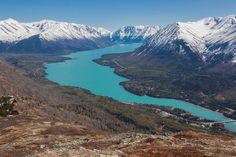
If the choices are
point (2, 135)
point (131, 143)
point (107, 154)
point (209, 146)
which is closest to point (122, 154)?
point (107, 154)

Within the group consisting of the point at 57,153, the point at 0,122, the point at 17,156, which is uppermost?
the point at 57,153

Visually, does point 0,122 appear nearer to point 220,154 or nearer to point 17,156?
point 17,156

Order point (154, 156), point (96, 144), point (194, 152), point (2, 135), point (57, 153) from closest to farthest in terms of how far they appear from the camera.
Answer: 1. point (57, 153)
2. point (154, 156)
3. point (194, 152)
4. point (96, 144)
5. point (2, 135)

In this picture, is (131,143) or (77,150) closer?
(77,150)

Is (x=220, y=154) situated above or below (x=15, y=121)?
above

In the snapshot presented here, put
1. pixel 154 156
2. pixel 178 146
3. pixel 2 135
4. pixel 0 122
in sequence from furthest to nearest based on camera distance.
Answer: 1. pixel 0 122
2. pixel 2 135
3. pixel 178 146
4. pixel 154 156

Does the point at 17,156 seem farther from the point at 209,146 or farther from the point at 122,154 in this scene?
the point at 209,146

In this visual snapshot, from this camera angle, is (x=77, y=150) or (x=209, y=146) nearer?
(x=77, y=150)

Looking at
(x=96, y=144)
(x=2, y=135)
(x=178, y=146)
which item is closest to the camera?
(x=178, y=146)

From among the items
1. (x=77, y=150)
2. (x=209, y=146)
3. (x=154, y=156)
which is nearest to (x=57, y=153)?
(x=77, y=150)
